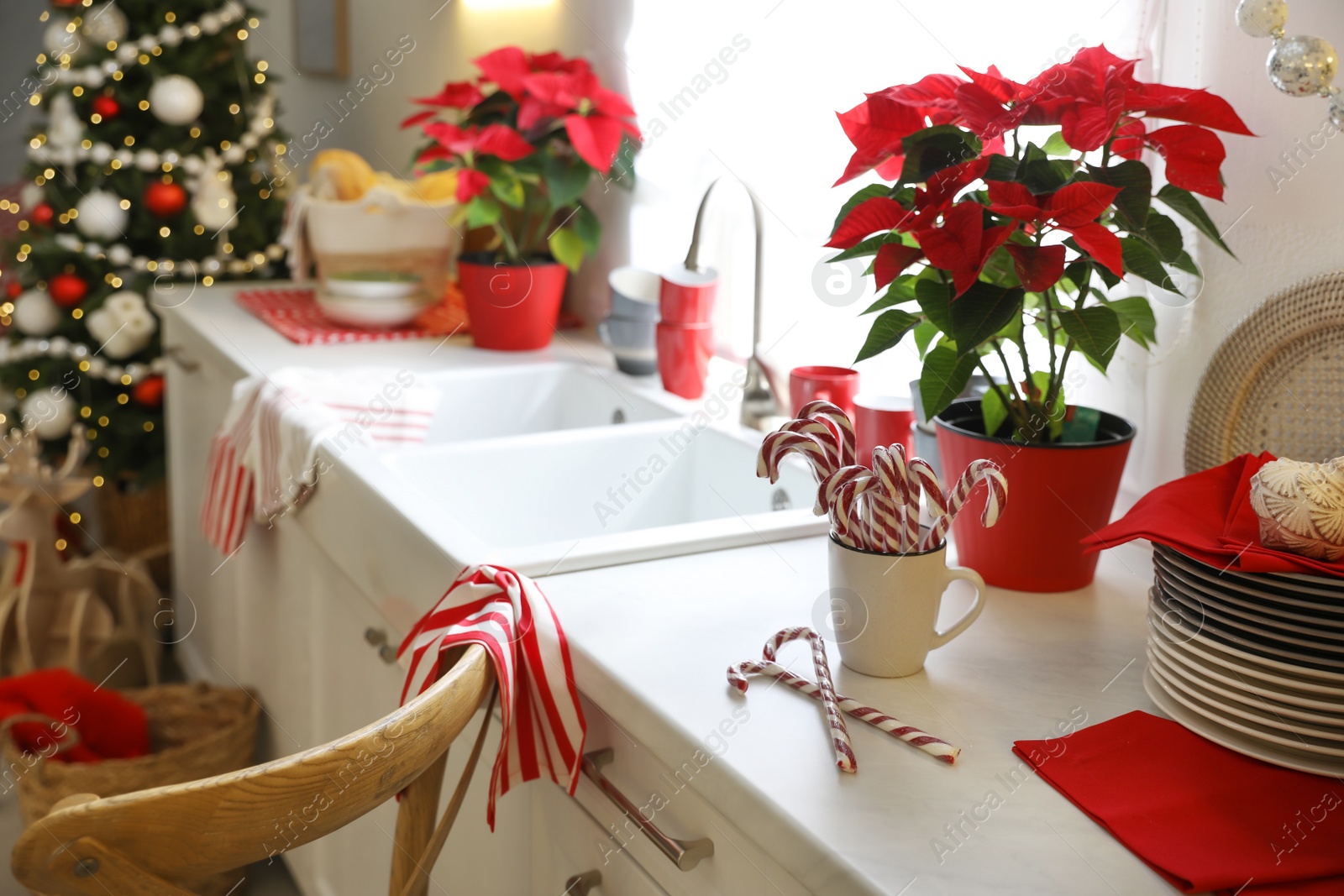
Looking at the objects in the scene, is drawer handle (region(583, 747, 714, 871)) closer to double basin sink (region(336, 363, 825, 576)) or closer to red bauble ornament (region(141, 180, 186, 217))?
double basin sink (region(336, 363, 825, 576))

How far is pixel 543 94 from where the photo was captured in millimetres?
1799

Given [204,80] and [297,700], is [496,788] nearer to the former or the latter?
[297,700]

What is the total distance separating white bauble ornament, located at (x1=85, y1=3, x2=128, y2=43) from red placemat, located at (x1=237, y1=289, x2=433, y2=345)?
0.85 m

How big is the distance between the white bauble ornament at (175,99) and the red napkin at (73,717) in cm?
147

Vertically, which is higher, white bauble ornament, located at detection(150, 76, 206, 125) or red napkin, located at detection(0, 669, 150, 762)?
white bauble ornament, located at detection(150, 76, 206, 125)

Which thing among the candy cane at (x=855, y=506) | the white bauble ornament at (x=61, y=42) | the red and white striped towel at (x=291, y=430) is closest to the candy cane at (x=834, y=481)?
the candy cane at (x=855, y=506)

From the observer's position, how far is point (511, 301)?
6.45ft

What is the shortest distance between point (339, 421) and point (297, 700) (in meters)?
0.50

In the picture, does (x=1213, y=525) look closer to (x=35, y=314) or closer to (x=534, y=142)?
(x=534, y=142)

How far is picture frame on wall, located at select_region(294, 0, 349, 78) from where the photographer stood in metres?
3.12

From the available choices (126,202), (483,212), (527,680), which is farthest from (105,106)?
(527,680)

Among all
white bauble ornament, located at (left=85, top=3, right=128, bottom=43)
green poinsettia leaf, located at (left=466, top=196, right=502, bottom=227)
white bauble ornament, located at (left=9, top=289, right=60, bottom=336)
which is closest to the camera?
green poinsettia leaf, located at (left=466, top=196, right=502, bottom=227)

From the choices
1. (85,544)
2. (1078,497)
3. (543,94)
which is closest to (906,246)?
(1078,497)

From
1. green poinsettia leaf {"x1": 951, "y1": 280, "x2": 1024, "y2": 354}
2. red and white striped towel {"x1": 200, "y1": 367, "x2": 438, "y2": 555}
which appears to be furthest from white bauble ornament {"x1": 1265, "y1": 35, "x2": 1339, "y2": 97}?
red and white striped towel {"x1": 200, "y1": 367, "x2": 438, "y2": 555}
